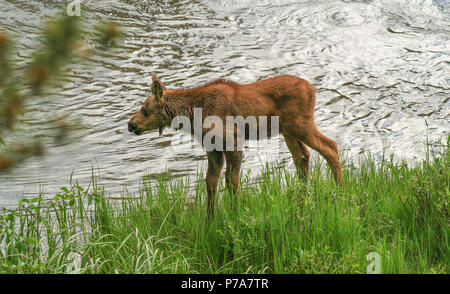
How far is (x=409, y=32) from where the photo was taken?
15.0 m

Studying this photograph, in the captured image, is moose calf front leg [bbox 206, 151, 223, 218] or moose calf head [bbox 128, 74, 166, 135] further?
moose calf head [bbox 128, 74, 166, 135]

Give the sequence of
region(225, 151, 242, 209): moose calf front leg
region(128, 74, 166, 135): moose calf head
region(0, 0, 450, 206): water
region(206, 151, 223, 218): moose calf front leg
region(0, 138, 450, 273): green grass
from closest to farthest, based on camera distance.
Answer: region(0, 138, 450, 273): green grass → region(225, 151, 242, 209): moose calf front leg → region(206, 151, 223, 218): moose calf front leg → region(128, 74, 166, 135): moose calf head → region(0, 0, 450, 206): water

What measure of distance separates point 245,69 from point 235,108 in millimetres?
6744

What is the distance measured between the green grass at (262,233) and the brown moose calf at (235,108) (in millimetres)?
417

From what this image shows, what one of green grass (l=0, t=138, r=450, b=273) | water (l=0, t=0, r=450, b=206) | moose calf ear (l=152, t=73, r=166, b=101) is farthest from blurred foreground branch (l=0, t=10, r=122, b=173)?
water (l=0, t=0, r=450, b=206)

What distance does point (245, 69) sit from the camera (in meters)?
13.5

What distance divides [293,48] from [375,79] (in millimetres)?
2436

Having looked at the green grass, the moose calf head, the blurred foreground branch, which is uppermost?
the blurred foreground branch

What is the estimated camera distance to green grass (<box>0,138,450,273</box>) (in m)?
5.21

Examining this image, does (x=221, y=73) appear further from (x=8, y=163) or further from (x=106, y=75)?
(x=8, y=163)

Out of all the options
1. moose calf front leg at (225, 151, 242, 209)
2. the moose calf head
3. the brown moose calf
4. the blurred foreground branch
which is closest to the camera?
the blurred foreground branch

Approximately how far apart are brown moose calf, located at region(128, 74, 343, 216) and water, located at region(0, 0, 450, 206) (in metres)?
1.75

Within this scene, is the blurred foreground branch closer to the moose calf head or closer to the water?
the moose calf head
